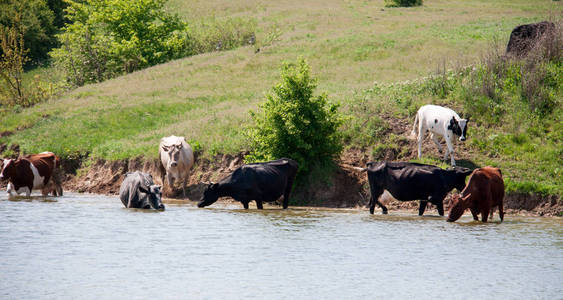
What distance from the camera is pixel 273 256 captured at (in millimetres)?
13883

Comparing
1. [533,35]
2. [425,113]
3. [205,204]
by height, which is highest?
[533,35]

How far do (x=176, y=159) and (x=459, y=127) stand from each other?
394 inches

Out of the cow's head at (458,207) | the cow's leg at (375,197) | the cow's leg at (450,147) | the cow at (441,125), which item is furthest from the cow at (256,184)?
the cow's head at (458,207)

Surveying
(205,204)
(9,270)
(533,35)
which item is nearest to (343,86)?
(533,35)

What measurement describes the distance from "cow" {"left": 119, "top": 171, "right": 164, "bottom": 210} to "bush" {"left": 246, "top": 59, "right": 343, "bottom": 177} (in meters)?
4.24

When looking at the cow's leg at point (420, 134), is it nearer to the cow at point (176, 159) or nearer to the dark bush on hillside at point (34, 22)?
the cow at point (176, 159)

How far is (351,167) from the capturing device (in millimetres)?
24203

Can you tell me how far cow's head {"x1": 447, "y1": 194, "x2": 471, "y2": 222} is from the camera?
18.4m

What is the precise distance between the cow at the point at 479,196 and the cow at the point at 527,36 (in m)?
11.1

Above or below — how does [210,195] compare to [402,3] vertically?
below

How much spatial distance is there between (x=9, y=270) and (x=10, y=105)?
43.6 metres

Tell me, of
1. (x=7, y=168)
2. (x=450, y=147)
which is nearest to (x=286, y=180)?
(x=450, y=147)

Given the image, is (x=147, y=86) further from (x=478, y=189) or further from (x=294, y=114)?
(x=478, y=189)

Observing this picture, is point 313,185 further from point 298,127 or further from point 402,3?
point 402,3
